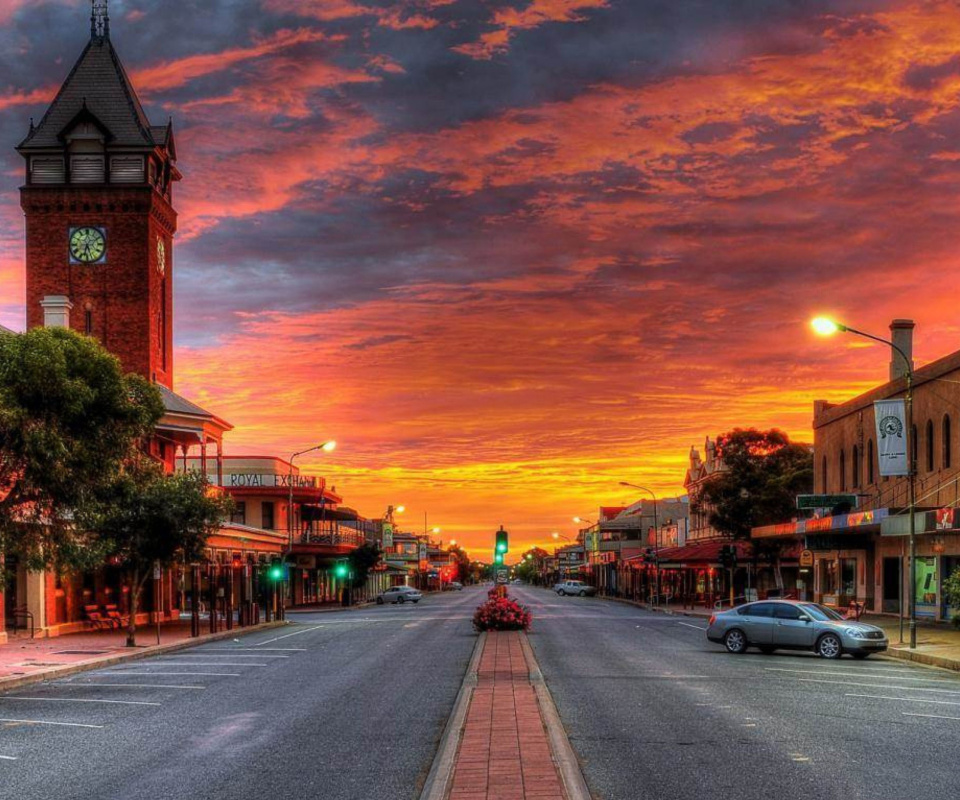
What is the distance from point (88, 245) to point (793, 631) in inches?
1856

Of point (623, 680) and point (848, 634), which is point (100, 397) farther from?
point (848, 634)

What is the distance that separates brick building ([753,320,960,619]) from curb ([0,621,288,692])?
2232 cm

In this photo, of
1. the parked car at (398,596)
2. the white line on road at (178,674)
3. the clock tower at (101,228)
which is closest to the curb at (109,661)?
the white line on road at (178,674)

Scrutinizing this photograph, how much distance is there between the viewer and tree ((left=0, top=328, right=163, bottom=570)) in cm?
2183

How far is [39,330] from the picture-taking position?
74.1ft

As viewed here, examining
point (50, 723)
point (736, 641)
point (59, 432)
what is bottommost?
point (736, 641)

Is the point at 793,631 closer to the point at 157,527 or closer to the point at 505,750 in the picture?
the point at 505,750

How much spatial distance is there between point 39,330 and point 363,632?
22.5 metres


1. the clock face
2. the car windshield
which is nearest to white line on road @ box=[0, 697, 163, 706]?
the car windshield

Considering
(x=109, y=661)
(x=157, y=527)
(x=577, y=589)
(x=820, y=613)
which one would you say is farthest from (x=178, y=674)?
(x=577, y=589)

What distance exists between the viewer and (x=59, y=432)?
22.4 meters

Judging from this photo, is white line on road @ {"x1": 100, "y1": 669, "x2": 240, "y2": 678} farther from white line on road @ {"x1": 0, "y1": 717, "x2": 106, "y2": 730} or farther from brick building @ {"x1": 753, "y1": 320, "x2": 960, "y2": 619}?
brick building @ {"x1": 753, "y1": 320, "x2": 960, "y2": 619}

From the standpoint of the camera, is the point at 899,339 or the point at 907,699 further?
the point at 899,339

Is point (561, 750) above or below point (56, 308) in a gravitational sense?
below
